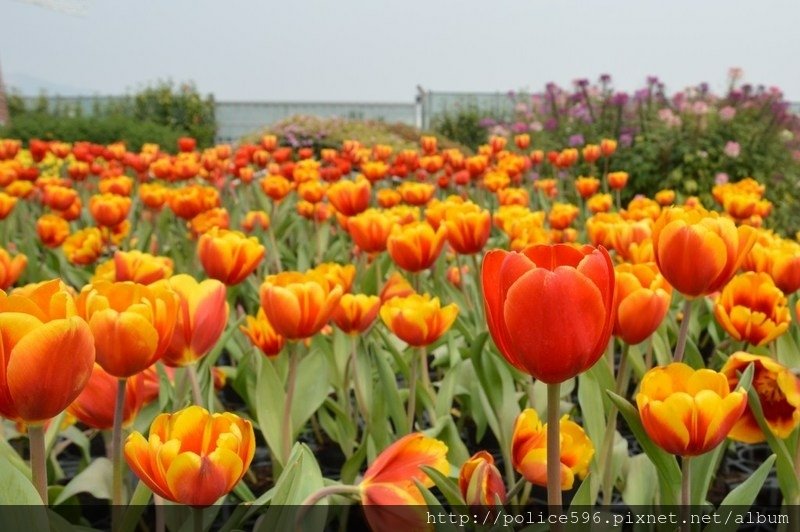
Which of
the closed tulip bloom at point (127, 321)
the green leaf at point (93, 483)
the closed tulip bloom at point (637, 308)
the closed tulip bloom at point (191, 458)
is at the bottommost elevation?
the green leaf at point (93, 483)

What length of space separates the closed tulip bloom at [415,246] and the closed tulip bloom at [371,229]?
0.70 ft

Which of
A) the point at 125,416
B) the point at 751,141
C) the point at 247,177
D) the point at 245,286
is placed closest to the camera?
the point at 125,416

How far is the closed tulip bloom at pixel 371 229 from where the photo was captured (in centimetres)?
193

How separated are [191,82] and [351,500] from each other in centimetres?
2396

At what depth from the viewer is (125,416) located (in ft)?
3.70

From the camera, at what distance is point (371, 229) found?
1945 millimetres

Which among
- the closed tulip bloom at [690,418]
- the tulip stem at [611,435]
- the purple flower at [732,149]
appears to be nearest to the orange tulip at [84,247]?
the tulip stem at [611,435]

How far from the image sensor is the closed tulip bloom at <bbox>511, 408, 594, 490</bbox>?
0.92 meters

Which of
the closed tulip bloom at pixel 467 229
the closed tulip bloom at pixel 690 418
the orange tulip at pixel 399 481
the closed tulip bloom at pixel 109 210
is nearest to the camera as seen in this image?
the closed tulip bloom at pixel 690 418

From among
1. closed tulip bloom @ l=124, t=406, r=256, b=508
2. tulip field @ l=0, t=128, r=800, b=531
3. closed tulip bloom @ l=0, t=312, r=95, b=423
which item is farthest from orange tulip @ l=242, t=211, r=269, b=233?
closed tulip bloom @ l=0, t=312, r=95, b=423

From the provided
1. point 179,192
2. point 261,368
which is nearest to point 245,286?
point 179,192

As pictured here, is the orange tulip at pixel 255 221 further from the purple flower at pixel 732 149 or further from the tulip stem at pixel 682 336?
the purple flower at pixel 732 149

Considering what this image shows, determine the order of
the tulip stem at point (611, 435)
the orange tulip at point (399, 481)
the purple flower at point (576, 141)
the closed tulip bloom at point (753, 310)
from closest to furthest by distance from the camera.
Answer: the orange tulip at point (399, 481), the tulip stem at point (611, 435), the closed tulip bloom at point (753, 310), the purple flower at point (576, 141)

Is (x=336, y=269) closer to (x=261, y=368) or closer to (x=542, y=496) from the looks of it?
(x=261, y=368)
